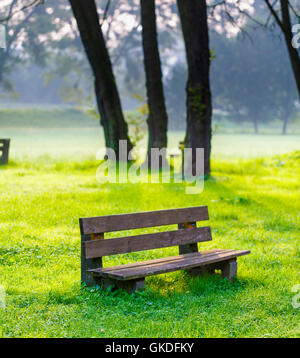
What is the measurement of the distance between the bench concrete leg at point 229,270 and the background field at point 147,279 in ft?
0.35

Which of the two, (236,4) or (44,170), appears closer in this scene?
(236,4)

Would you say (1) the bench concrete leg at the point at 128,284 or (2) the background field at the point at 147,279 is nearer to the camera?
(2) the background field at the point at 147,279

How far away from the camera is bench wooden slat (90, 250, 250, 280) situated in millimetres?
5242

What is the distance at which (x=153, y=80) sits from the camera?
59.9ft

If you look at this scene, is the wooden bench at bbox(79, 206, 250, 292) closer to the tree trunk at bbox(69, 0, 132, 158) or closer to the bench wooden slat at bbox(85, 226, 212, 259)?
the bench wooden slat at bbox(85, 226, 212, 259)

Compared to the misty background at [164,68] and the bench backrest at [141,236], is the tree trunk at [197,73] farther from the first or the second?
the misty background at [164,68]

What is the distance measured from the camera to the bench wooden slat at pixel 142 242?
Answer: 554 cm

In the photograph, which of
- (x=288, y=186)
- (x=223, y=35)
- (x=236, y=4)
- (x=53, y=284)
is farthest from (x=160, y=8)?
(x=53, y=284)

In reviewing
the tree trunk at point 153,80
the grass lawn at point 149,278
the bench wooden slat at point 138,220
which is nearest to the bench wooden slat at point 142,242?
the bench wooden slat at point 138,220

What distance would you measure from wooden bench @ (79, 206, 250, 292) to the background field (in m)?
0.18

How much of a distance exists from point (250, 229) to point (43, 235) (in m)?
3.58

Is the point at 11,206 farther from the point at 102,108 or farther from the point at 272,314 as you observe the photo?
the point at 102,108

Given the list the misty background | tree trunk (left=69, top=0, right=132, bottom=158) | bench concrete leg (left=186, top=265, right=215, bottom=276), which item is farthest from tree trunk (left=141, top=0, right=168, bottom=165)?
the misty background
